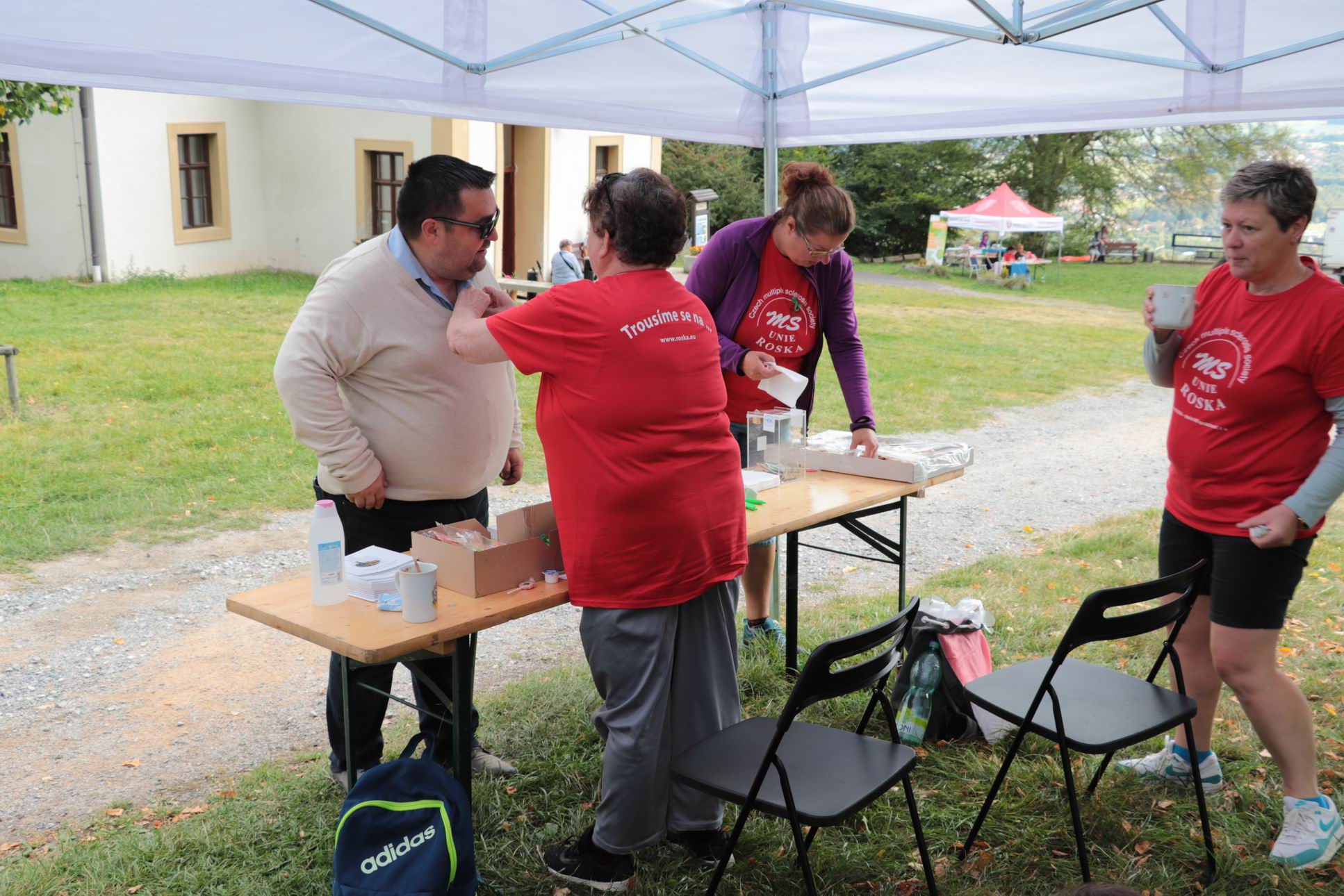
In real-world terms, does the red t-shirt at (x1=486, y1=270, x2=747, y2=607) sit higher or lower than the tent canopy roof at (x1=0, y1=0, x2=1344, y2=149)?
lower

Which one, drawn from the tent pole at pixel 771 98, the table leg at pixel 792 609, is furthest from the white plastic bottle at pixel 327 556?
the tent pole at pixel 771 98

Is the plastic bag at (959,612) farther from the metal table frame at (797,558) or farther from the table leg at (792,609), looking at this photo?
the table leg at (792,609)

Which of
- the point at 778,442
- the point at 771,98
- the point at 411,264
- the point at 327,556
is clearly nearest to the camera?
the point at 327,556

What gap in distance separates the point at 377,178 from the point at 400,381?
52.1 ft

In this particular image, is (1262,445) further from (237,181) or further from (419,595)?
(237,181)

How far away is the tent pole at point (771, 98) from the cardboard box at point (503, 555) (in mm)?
2343

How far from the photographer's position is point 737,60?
4.78 meters

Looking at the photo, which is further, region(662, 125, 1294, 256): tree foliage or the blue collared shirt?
region(662, 125, 1294, 256): tree foliage

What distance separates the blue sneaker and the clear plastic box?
2.76 feet

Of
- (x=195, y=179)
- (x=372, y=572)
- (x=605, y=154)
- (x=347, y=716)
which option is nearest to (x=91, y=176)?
(x=195, y=179)

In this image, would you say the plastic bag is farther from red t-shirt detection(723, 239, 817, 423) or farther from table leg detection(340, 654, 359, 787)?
table leg detection(340, 654, 359, 787)

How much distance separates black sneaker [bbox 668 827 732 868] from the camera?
2980 millimetres

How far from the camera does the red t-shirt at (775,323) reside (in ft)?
12.2

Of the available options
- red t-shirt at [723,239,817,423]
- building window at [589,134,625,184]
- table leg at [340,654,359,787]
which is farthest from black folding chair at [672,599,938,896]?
building window at [589,134,625,184]
